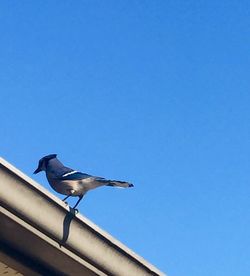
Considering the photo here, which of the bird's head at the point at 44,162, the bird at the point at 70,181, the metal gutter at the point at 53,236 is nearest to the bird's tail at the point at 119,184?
the bird at the point at 70,181

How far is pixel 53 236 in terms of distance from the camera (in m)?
2.59

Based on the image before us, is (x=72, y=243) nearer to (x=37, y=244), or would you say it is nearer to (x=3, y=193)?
(x=37, y=244)

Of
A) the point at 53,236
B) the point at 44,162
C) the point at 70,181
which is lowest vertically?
the point at 53,236

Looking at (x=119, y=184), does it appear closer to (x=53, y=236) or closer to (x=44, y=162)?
(x=44, y=162)

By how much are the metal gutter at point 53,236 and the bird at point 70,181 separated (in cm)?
82

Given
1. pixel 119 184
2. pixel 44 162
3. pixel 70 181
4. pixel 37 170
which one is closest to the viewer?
pixel 70 181

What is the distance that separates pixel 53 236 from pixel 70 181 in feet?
3.49

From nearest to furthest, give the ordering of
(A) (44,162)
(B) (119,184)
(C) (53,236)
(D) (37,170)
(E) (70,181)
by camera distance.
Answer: (C) (53,236) < (E) (70,181) < (B) (119,184) < (A) (44,162) < (D) (37,170)

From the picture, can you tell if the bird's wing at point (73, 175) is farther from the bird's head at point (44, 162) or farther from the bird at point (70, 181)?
the bird's head at point (44, 162)

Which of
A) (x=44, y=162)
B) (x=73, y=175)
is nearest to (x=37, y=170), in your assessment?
(x=44, y=162)

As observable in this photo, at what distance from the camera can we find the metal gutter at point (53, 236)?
8.07ft

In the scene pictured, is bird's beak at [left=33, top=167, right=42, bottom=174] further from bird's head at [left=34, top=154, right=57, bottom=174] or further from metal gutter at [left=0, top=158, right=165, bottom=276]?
metal gutter at [left=0, top=158, right=165, bottom=276]

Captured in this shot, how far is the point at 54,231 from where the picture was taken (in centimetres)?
259

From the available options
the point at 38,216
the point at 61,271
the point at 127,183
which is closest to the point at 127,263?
the point at 61,271
